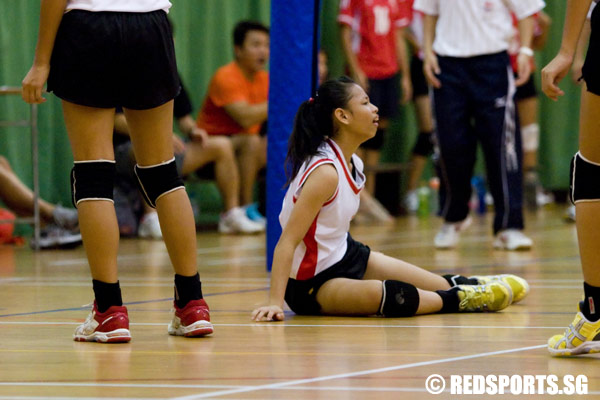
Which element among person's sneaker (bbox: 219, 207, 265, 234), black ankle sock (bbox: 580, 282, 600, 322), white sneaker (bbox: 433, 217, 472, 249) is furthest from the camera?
person's sneaker (bbox: 219, 207, 265, 234)

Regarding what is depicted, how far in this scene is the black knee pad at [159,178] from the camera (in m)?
2.81

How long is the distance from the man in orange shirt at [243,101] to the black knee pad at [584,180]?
4.68 m

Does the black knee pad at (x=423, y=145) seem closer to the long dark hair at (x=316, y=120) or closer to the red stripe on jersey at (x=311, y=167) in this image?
the long dark hair at (x=316, y=120)

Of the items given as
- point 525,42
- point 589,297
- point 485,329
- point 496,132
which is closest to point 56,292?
point 485,329

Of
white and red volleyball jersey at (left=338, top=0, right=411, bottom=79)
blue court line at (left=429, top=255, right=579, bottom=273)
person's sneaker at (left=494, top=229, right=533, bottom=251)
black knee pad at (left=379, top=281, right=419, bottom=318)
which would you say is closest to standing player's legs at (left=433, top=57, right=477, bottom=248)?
person's sneaker at (left=494, top=229, right=533, bottom=251)

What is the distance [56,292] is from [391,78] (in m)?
4.68

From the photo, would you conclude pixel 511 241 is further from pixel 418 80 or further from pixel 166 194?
pixel 418 80

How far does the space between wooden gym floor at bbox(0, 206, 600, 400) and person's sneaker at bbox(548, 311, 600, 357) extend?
33 mm

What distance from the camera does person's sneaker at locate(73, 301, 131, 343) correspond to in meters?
2.70

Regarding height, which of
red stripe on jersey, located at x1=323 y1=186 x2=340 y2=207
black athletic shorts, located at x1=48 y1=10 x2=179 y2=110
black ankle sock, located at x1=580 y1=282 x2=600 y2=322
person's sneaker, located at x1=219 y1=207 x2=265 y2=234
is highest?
black athletic shorts, located at x1=48 y1=10 x2=179 y2=110

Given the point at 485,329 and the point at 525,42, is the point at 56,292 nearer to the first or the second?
the point at 485,329

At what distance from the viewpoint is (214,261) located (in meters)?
5.00

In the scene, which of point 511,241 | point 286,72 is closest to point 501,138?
point 511,241

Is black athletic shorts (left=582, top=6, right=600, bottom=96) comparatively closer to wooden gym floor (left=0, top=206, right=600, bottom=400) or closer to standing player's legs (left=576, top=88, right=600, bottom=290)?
standing player's legs (left=576, top=88, right=600, bottom=290)
